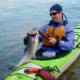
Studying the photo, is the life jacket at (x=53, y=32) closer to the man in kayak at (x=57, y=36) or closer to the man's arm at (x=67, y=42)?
the man in kayak at (x=57, y=36)

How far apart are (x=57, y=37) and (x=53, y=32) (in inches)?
9.9

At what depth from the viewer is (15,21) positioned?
19219 mm

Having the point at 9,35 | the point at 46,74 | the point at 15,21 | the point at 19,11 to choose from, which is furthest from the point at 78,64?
the point at 19,11

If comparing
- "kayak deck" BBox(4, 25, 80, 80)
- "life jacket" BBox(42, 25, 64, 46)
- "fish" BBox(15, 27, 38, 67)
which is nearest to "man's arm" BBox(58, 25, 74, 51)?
"life jacket" BBox(42, 25, 64, 46)

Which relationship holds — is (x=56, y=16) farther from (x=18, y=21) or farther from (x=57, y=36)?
(x=18, y=21)

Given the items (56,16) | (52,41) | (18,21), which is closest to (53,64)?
(52,41)

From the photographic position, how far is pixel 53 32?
944cm

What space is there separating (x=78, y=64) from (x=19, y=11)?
13335 mm

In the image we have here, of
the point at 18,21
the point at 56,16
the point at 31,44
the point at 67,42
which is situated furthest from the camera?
the point at 18,21

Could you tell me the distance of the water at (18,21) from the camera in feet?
40.0

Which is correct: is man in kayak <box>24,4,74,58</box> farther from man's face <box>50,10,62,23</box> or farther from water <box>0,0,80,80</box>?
water <box>0,0,80,80</box>

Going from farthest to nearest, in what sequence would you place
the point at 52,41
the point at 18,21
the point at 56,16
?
the point at 18,21, the point at 56,16, the point at 52,41

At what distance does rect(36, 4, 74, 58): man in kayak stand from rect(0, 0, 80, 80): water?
6.36 feet

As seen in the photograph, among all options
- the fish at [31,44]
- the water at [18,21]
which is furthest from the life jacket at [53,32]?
the water at [18,21]
